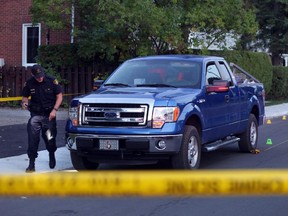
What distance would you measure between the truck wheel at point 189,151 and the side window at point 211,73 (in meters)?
1.20

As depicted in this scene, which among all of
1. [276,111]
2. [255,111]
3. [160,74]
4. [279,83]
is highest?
[160,74]

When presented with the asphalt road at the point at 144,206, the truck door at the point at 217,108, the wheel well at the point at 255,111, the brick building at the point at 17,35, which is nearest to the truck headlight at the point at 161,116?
the truck door at the point at 217,108

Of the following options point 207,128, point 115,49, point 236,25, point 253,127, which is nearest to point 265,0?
point 236,25

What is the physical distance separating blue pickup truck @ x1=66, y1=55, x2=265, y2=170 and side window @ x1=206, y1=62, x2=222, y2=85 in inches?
0.9

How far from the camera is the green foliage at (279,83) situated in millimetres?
30016

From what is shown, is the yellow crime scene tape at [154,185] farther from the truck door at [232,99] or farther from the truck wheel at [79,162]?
the truck door at [232,99]

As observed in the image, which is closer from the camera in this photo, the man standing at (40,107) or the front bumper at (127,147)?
the front bumper at (127,147)

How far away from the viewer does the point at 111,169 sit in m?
9.97

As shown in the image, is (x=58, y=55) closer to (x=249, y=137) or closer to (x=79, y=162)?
(x=249, y=137)

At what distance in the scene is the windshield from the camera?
995 cm

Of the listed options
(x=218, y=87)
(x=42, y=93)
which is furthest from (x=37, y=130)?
(x=218, y=87)

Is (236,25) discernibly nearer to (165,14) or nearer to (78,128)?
(165,14)

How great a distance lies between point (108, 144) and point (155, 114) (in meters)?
0.79

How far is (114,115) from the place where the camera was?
883cm
